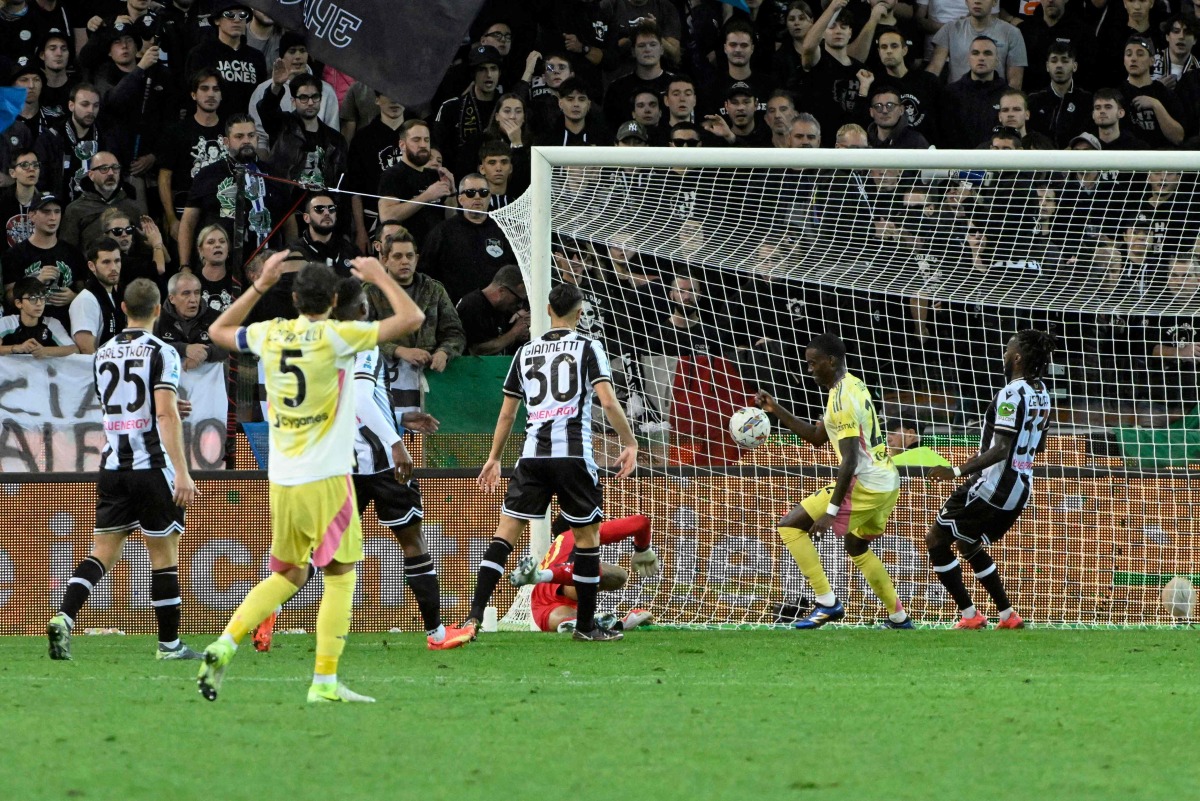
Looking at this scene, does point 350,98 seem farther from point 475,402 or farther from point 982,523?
point 982,523

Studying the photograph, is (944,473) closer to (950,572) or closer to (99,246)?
(950,572)

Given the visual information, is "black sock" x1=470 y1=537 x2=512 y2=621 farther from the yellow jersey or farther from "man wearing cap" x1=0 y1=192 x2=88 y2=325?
"man wearing cap" x1=0 y1=192 x2=88 y2=325

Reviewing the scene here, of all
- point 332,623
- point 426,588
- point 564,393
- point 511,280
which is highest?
point 511,280

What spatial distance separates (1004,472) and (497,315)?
13.5 ft

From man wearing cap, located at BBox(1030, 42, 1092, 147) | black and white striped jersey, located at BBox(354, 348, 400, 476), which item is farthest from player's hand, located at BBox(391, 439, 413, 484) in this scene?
man wearing cap, located at BBox(1030, 42, 1092, 147)

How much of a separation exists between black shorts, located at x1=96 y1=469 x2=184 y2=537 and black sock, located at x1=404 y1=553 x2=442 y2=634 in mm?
1430

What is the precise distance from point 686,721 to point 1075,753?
1543 mm

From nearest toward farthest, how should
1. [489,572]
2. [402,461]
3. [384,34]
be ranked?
[402,461] < [489,572] < [384,34]

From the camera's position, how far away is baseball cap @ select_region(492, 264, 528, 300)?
41.3ft

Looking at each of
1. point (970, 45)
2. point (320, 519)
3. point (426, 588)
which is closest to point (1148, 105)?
point (970, 45)

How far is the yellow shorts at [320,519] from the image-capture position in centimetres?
690

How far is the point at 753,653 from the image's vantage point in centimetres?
949

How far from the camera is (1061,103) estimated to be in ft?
50.6

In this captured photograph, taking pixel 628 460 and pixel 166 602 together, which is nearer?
pixel 166 602
